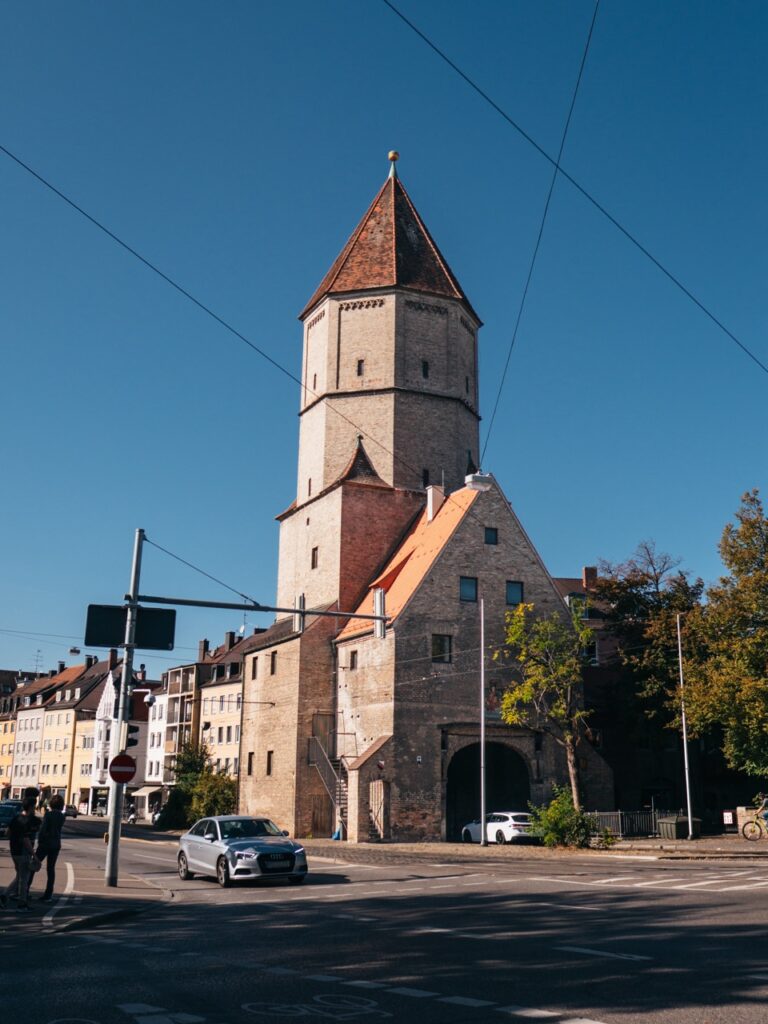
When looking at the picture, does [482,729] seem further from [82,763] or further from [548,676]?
[82,763]

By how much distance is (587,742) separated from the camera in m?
44.7

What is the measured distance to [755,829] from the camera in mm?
38656

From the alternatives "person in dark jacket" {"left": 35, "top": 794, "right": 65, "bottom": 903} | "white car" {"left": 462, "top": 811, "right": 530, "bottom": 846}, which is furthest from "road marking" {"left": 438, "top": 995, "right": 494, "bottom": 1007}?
"white car" {"left": 462, "top": 811, "right": 530, "bottom": 846}

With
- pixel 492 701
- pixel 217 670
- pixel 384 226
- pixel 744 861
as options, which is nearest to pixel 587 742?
pixel 492 701

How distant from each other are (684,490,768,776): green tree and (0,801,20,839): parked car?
3021 cm

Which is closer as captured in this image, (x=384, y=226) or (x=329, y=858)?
(x=329, y=858)

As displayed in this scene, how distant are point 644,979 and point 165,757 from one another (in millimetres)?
82690

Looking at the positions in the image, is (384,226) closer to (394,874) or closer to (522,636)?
(522,636)

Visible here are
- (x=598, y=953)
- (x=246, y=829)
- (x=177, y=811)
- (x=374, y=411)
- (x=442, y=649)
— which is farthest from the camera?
(x=177, y=811)

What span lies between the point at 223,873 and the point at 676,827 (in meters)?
23.1

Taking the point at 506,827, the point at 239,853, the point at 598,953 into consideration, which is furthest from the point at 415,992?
the point at 506,827

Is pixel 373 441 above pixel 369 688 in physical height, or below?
above

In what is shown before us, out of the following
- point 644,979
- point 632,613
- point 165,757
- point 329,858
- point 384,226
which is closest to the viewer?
point 644,979

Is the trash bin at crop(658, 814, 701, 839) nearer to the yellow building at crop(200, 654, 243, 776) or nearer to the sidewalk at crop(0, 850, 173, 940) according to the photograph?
the sidewalk at crop(0, 850, 173, 940)
